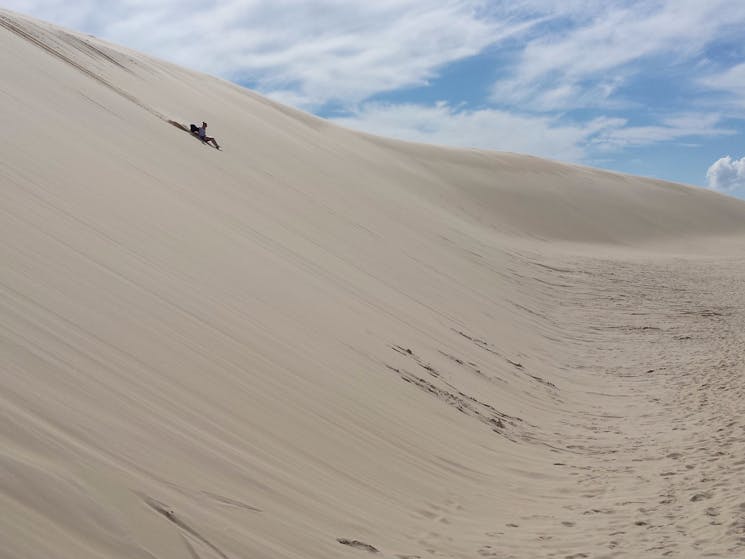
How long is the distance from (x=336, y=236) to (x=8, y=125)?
5319 millimetres

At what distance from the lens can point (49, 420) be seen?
3.20m

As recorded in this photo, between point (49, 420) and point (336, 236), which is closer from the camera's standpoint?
point (49, 420)

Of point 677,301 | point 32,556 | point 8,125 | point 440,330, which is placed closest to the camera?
point 32,556

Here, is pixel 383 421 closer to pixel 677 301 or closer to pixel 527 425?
pixel 527 425

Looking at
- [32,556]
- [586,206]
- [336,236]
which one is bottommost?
[32,556]

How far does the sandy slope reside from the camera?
3.30 meters

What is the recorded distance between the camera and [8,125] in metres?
6.62

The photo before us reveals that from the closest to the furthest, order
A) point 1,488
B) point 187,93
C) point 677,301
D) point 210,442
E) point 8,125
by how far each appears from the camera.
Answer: point 1,488
point 210,442
point 8,125
point 677,301
point 187,93

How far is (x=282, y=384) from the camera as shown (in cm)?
504

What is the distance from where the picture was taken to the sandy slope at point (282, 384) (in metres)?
3.30

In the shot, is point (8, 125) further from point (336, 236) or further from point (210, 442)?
point (336, 236)

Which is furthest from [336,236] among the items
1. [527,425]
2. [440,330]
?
[527,425]

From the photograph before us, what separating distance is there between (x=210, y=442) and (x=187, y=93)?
1686 centimetres

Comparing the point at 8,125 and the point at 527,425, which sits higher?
the point at 8,125
